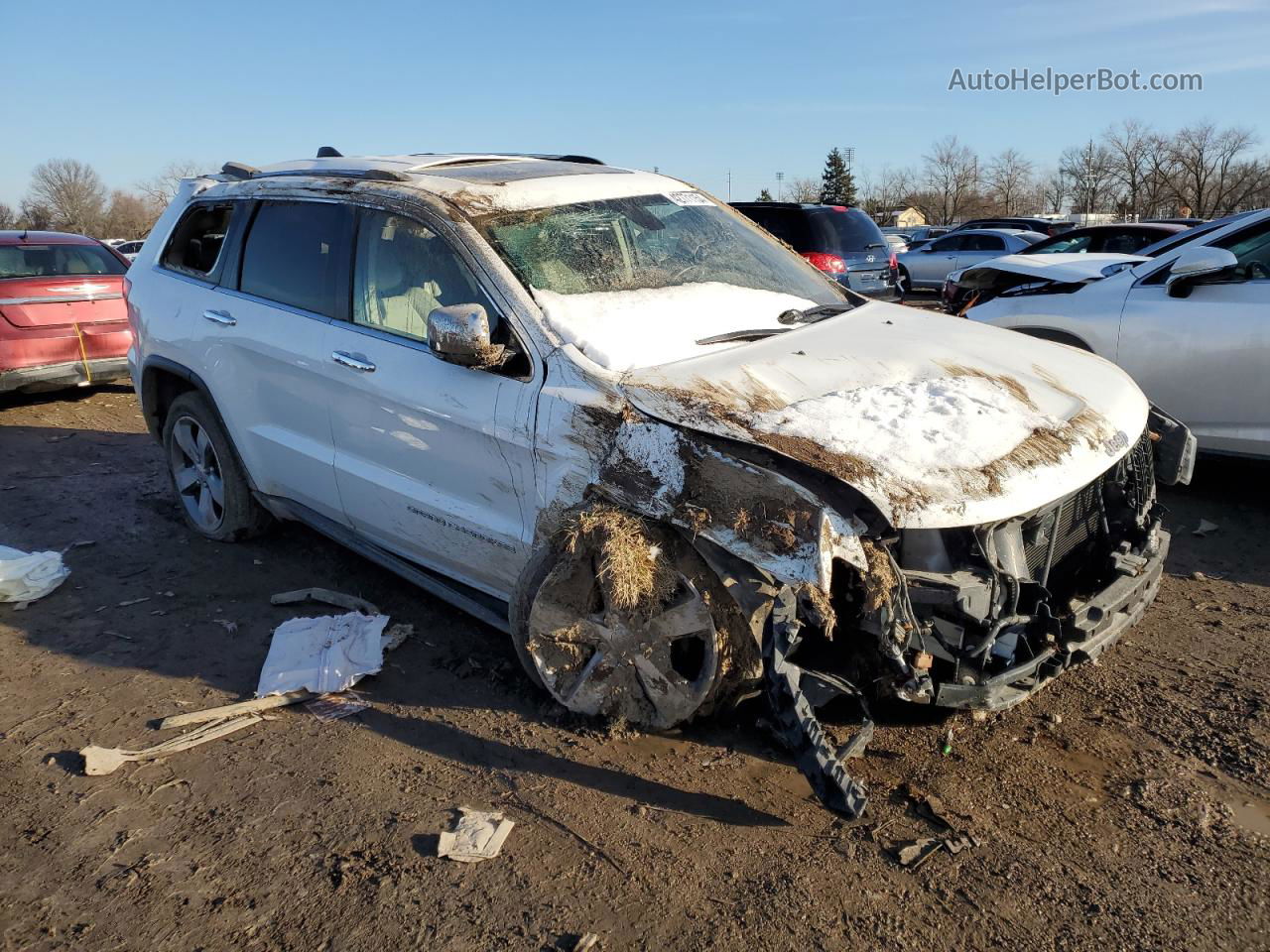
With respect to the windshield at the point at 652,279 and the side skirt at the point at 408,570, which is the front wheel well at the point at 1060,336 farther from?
the side skirt at the point at 408,570

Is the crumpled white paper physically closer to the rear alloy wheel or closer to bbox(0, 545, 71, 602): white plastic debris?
the rear alloy wheel

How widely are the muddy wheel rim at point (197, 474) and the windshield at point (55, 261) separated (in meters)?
4.59

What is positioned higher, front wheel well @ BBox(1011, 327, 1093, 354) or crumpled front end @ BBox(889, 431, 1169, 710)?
front wheel well @ BBox(1011, 327, 1093, 354)

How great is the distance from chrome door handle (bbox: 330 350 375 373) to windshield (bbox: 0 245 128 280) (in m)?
6.36

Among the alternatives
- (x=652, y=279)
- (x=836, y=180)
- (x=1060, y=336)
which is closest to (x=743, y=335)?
(x=652, y=279)

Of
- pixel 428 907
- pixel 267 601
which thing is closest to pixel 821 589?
pixel 428 907

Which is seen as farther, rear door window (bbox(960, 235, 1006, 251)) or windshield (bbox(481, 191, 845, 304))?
rear door window (bbox(960, 235, 1006, 251))

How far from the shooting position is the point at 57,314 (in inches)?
332

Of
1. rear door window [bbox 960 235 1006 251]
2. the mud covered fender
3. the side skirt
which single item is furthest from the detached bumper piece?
rear door window [bbox 960 235 1006 251]

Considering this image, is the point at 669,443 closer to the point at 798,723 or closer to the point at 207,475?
the point at 798,723

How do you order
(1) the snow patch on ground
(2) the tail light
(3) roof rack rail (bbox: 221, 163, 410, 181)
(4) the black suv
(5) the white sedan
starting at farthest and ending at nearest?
(4) the black suv
(2) the tail light
(5) the white sedan
(3) roof rack rail (bbox: 221, 163, 410, 181)
(1) the snow patch on ground

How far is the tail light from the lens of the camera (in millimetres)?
10945

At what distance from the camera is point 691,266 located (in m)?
3.93

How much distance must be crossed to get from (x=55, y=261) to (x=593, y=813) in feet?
28.0
